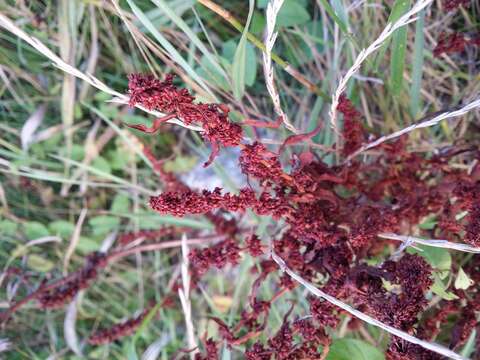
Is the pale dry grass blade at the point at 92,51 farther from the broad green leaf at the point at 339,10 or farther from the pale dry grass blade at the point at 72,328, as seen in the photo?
the broad green leaf at the point at 339,10

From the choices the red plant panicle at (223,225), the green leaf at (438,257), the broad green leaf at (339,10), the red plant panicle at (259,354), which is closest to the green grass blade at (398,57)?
the broad green leaf at (339,10)

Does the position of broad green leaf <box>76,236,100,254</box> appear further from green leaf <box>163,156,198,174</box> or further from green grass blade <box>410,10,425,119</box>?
green grass blade <box>410,10,425,119</box>

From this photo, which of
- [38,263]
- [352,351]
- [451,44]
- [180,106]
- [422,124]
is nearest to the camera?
[180,106]

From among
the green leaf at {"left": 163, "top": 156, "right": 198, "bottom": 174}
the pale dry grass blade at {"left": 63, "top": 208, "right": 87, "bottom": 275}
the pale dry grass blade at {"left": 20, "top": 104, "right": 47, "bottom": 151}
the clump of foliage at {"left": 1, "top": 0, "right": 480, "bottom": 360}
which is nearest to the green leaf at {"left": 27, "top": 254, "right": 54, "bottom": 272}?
the pale dry grass blade at {"left": 63, "top": 208, "right": 87, "bottom": 275}

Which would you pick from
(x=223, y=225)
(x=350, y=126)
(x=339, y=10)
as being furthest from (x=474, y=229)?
(x=223, y=225)

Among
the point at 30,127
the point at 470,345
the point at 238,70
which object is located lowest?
the point at 470,345

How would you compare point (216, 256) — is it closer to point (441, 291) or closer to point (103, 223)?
point (441, 291)
